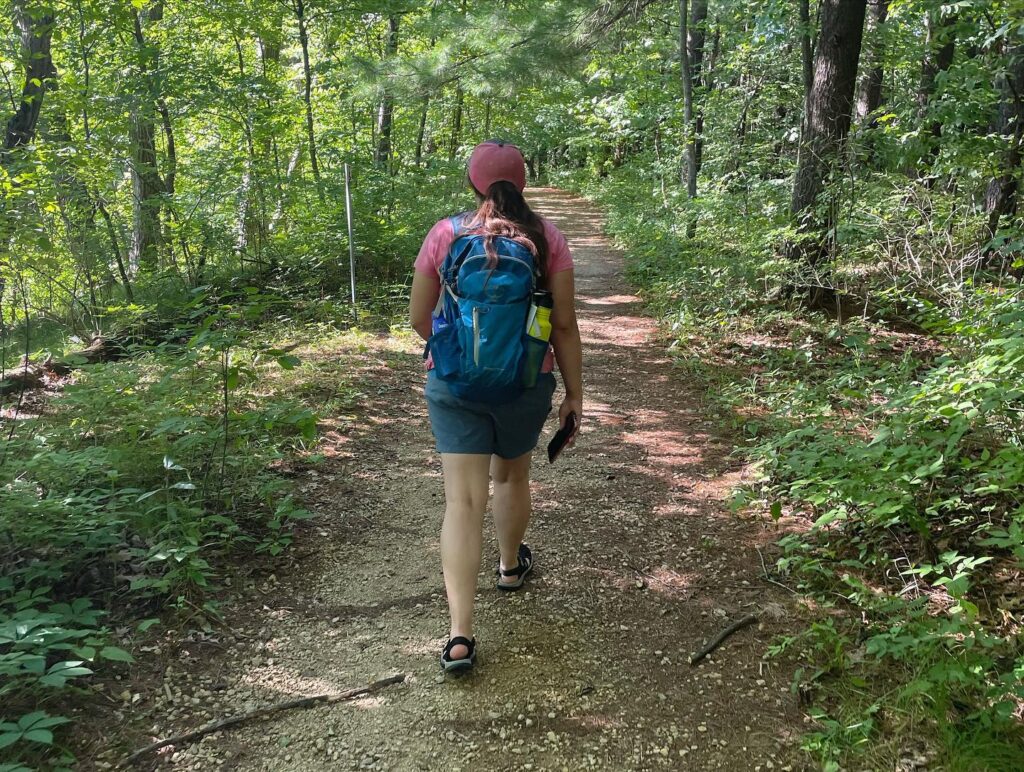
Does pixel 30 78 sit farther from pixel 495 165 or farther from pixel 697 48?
pixel 697 48

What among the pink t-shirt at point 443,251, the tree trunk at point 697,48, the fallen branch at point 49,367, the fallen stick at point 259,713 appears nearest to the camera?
the fallen stick at point 259,713

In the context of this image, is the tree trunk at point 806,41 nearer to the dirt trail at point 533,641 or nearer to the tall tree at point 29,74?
the dirt trail at point 533,641

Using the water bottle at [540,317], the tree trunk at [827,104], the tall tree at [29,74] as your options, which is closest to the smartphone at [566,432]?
the water bottle at [540,317]

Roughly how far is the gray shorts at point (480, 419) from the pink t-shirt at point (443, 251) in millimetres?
114

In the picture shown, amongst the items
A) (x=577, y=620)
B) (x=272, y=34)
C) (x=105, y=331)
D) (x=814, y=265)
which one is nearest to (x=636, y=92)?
(x=272, y=34)

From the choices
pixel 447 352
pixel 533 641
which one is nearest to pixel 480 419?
pixel 447 352

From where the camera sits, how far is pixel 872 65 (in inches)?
390

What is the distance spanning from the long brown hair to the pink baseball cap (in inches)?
0.9

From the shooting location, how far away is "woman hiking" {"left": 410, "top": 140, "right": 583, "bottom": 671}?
2459 mm

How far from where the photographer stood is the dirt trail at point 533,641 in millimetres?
2395

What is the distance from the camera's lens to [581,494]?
14.6 ft

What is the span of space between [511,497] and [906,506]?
5.74 feet

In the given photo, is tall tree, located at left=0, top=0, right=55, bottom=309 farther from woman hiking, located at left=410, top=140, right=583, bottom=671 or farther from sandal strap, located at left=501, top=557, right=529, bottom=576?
sandal strap, located at left=501, top=557, right=529, bottom=576

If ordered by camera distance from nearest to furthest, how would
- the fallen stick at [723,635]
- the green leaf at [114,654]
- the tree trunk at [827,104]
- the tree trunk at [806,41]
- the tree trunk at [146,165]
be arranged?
1. the green leaf at [114,654]
2. the fallen stick at [723,635]
3. the tree trunk at [827,104]
4. the tree trunk at [806,41]
5. the tree trunk at [146,165]
